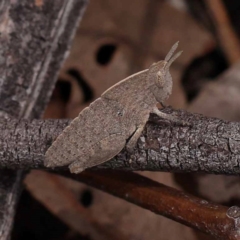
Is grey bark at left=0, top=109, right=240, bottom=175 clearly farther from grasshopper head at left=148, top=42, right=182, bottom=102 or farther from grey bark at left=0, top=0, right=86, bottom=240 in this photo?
grey bark at left=0, top=0, right=86, bottom=240

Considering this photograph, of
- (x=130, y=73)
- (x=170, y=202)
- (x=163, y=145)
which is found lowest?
(x=130, y=73)

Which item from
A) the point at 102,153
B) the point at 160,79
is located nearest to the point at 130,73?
the point at 160,79

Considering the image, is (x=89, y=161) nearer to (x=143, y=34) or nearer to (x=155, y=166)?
(x=155, y=166)

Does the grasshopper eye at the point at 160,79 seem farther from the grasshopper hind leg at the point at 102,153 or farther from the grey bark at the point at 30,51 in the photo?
the grey bark at the point at 30,51

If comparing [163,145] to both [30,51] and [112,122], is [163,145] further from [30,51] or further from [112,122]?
[30,51]

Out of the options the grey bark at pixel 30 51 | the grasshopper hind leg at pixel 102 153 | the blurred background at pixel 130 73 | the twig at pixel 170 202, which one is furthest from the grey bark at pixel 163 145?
the blurred background at pixel 130 73
